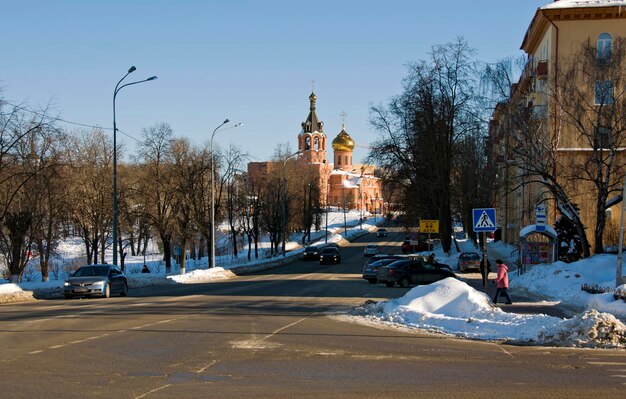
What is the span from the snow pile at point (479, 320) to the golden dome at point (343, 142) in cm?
16225

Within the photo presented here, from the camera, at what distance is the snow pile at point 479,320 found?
14.1 m

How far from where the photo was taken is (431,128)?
54438 mm

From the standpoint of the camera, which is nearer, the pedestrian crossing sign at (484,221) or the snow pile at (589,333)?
the snow pile at (589,333)

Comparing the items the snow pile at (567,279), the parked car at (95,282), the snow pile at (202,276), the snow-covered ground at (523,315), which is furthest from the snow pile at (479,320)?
the snow pile at (202,276)

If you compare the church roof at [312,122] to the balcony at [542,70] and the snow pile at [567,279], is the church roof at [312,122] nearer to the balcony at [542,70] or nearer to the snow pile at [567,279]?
the balcony at [542,70]

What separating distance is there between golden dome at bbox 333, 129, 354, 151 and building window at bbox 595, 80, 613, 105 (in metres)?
151

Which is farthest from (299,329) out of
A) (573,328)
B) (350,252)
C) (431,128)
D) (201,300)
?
(350,252)

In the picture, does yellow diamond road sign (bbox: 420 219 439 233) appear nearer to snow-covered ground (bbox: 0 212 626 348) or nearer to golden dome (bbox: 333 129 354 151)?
snow-covered ground (bbox: 0 212 626 348)

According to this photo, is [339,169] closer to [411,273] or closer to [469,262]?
[469,262]

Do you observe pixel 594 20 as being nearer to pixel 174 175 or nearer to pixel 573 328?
pixel 174 175

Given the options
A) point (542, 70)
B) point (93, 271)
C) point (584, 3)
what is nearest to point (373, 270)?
point (93, 271)

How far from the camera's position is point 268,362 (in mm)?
11906

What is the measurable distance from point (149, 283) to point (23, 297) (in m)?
12.5

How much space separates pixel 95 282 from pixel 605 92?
77.3ft
